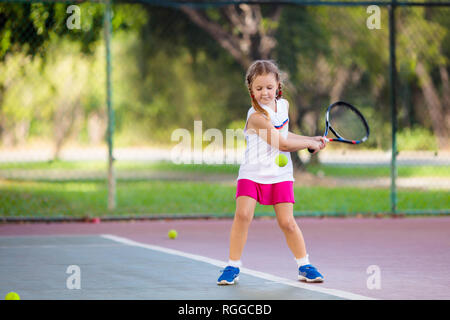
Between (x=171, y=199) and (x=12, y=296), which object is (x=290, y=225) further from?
(x=171, y=199)

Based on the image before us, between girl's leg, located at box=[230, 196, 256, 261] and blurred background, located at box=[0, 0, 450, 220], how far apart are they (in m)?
4.97

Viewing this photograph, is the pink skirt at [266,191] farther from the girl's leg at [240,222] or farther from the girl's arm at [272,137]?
the girl's arm at [272,137]

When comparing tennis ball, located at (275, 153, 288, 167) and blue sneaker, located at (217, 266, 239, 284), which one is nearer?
blue sneaker, located at (217, 266, 239, 284)

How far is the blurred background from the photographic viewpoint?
44.4 feet

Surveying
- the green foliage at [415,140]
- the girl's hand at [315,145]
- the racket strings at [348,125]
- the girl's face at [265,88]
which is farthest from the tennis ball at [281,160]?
the green foliage at [415,140]

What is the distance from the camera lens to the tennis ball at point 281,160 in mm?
6648

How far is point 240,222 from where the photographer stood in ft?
21.9

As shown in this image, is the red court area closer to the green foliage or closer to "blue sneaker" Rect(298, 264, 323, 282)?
"blue sneaker" Rect(298, 264, 323, 282)

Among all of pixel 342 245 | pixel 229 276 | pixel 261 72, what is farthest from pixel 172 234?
pixel 261 72

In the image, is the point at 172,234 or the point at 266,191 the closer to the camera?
the point at 266,191

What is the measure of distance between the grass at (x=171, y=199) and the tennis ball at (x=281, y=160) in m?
5.24

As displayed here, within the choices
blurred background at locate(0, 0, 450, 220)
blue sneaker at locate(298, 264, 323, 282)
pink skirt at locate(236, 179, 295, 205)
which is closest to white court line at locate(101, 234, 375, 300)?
blue sneaker at locate(298, 264, 323, 282)

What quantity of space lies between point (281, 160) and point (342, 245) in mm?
2631
